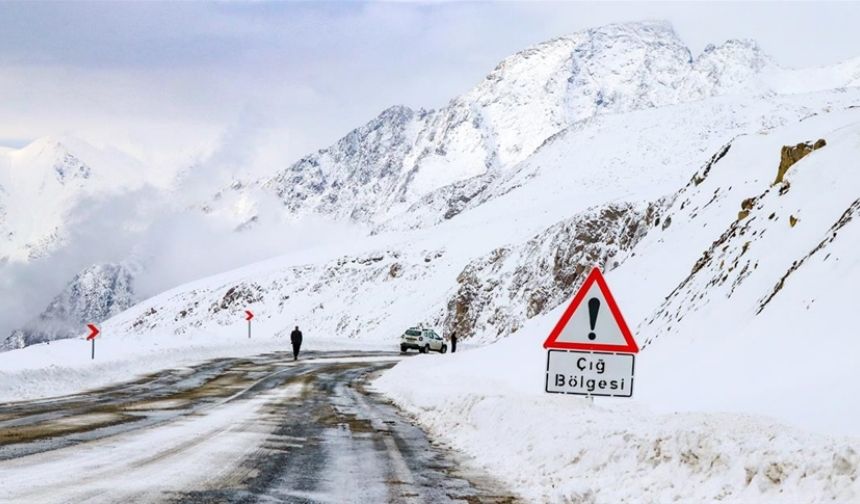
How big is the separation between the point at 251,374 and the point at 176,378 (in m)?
3.43

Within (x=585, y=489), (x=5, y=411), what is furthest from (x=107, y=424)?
(x=585, y=489)

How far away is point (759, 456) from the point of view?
23.7 ft

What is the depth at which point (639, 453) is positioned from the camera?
889 cm

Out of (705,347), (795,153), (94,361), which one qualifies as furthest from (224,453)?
(94,361)

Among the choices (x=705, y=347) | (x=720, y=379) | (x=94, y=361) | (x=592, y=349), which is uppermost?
(x=592, y=349)

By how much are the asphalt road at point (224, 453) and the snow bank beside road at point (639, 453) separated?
23.7 inches

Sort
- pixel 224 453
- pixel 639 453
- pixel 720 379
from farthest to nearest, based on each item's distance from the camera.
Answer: pixel 720 379 → pixel 224 453 → pixel 639 453

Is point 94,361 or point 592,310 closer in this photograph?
point 592,310

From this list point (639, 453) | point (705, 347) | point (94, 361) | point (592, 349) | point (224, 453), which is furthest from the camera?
point (94, 361)

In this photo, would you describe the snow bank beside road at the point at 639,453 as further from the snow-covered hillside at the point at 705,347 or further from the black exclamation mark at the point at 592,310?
the black exclamation mark at the point at 592,310

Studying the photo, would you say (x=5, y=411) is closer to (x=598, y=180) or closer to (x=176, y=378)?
(x=176, y=378)

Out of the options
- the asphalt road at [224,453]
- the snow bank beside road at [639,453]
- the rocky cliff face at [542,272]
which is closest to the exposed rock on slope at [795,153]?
the snow bank beside road at [639,453]

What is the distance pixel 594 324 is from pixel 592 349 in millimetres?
277

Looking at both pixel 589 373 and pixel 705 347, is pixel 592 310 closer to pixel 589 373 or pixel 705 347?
pixel 589 373
